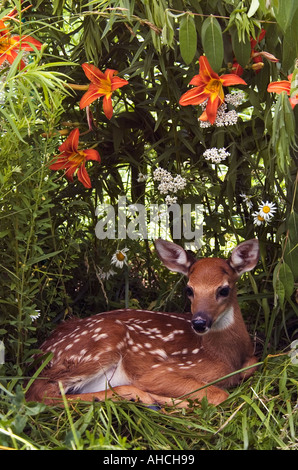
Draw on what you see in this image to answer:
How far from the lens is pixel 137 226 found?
136 inches

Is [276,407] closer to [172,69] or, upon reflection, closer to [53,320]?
[53,320]

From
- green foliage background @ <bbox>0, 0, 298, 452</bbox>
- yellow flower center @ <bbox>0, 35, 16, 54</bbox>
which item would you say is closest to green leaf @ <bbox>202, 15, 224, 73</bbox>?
green foliage background @ <bbox>0, 0, 298, 452</bbox>

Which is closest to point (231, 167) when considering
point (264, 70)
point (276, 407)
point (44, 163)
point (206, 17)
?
point (264, 70)

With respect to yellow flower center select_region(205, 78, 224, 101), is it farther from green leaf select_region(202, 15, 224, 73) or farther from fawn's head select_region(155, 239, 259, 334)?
fawn's head select_region(155, 239, 259, 334)

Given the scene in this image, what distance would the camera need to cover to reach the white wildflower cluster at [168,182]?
9.98 ft

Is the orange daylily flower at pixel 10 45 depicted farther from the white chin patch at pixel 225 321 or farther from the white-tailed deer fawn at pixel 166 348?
the white chin patch at pixel 225 321

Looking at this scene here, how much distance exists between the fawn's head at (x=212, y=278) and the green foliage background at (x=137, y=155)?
0.53ft

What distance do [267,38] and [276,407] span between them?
1.31 meters

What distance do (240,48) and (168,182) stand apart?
25.9 inches

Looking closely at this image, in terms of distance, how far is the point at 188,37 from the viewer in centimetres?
247

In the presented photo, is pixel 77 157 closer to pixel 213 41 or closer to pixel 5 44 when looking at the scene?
pixel 5 44

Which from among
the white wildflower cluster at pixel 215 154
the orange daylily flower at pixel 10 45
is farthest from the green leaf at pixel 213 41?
the orange daylily flower at pixel 10 45
